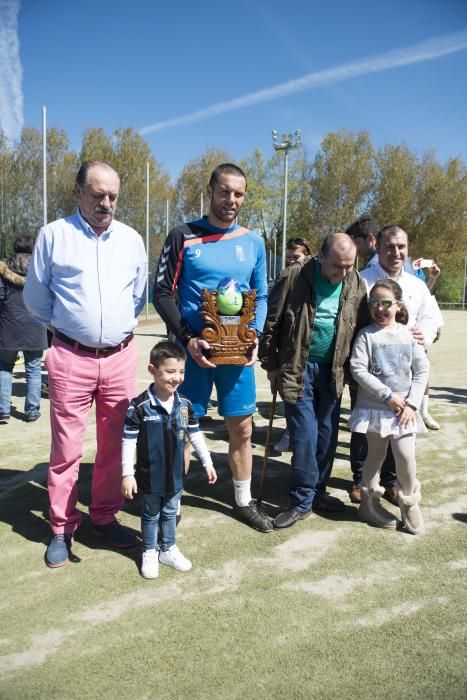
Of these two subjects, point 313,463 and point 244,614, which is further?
point 313,463

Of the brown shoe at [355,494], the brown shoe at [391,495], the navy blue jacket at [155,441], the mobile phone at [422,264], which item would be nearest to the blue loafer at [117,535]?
the navy blue jacket at [155,441]

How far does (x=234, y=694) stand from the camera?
219 cm

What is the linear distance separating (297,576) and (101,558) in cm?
113

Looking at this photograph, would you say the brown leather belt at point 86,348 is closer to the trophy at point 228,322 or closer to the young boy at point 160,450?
the young boy at point 160,450

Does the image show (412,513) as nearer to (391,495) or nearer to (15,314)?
(391,495)

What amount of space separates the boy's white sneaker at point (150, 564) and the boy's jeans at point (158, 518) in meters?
0.03

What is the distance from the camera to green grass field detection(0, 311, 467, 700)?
227 centimetres

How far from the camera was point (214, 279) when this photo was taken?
349 centimetres

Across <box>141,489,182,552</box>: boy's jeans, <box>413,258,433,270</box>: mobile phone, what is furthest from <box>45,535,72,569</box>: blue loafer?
<box>413,258,433,270</box>: mobile phone

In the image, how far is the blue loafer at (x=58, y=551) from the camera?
318 centimetres

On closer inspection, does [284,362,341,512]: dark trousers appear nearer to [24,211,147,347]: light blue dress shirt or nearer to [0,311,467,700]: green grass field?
[0,311,467,700]: green grass field

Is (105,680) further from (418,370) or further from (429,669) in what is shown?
(418,370)

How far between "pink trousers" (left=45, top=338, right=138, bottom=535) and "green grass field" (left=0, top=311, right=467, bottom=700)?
0.30 metres

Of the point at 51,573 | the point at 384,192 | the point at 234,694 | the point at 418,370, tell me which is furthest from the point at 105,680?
the point at 384,192
